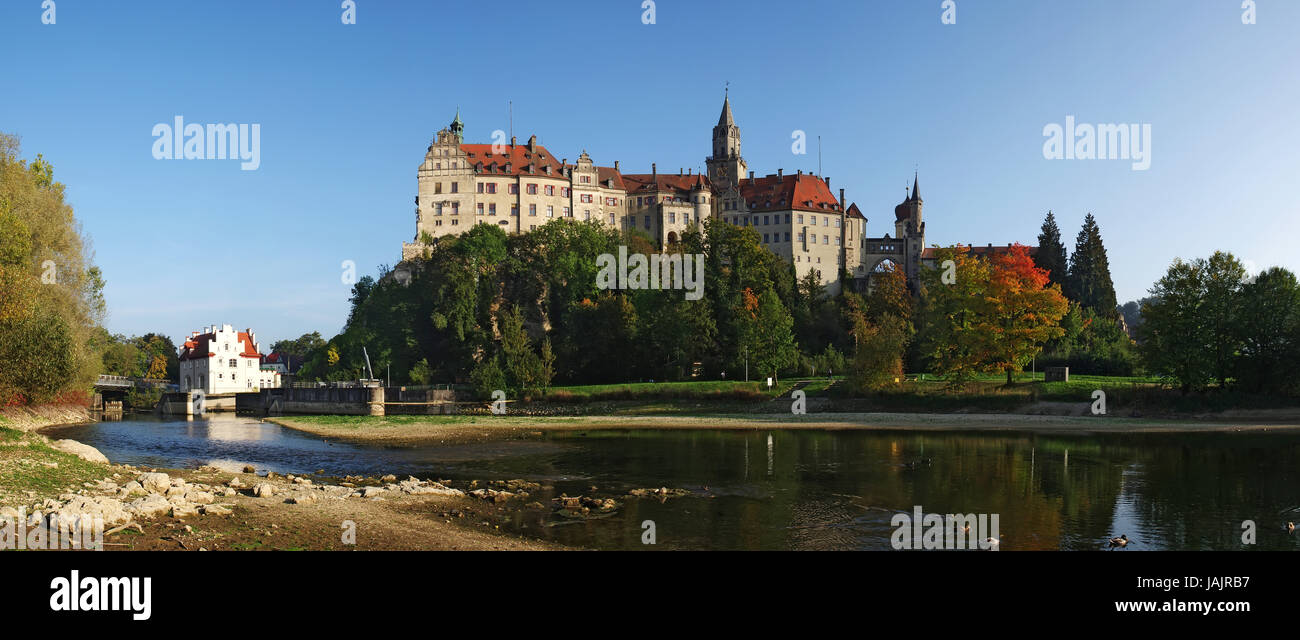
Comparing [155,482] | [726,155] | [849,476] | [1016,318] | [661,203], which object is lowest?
[849,476]

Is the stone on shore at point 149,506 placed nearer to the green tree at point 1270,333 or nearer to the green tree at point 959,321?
the green tree at point 959,321

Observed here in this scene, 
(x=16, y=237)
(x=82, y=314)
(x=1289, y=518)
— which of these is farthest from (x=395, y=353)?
(x=1289, y=518)

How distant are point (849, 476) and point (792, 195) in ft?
324

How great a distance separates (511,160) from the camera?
118250mm

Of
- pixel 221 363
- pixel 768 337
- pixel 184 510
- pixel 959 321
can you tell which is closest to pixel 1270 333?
pixel 959 321

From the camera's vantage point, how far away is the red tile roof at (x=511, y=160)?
116 meters

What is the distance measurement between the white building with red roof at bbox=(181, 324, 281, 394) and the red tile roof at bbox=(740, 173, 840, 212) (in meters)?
80.3

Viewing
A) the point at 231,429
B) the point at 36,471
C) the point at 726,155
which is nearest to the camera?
the point at 36,471

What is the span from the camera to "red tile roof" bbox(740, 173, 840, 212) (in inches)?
4951

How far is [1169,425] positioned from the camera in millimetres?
52281

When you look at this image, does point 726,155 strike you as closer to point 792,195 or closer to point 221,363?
point 792,195

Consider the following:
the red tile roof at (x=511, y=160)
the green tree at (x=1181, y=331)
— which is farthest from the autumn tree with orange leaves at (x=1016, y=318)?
the red tile roof at (x=511, y=160)

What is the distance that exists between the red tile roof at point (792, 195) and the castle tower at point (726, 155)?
5.55m
